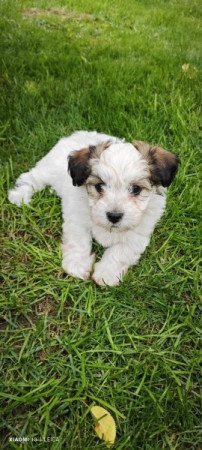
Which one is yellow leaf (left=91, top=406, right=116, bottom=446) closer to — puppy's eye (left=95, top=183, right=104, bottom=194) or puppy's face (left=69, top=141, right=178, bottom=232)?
puppy's face (left=69, top=141, right=178, bottom=232)

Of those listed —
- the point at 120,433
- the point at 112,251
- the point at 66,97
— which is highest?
the point at 66,97

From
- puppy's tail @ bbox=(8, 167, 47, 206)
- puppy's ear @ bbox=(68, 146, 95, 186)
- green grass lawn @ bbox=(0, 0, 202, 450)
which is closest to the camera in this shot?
green grass lawn @ bbox=(0, 0, 202, 450)

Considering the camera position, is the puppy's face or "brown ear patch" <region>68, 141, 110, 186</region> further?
"brown ear patch" <region>68, 141, 110, 186</region>

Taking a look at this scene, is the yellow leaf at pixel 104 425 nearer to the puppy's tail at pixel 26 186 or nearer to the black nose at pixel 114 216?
the black nose at pixel 114 216

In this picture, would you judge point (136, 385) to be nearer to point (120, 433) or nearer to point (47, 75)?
point (120, 433)

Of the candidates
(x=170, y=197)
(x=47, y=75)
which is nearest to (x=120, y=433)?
(x=170, y=197)
